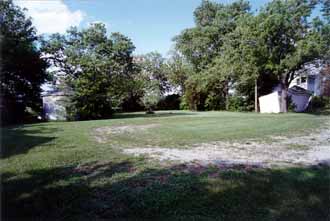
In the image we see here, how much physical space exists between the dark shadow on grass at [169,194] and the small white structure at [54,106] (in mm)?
14042

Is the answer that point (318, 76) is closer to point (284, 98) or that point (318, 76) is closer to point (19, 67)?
point (284, 98)

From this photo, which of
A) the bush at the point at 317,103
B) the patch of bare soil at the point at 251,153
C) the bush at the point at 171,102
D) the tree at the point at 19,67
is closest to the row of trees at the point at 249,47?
the bush at the point at 171,102

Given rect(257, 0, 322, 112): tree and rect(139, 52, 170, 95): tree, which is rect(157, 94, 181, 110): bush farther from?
rect(257, 0, 322, 112): tree

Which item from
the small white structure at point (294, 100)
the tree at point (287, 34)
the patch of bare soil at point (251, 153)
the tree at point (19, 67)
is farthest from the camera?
the small white structure at point (294, 100)

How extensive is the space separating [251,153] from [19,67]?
56.1 ft

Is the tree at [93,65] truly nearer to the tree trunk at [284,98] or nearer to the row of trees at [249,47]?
the row of trees at [249,47]

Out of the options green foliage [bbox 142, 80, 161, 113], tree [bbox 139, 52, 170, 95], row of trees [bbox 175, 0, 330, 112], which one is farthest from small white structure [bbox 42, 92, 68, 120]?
tree [bbox 139, 52, 170, 95]

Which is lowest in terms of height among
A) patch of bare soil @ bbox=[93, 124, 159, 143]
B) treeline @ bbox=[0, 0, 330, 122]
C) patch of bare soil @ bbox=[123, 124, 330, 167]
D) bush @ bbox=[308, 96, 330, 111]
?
patch of bare soil @ bbox=[123, 124, 330, 167]

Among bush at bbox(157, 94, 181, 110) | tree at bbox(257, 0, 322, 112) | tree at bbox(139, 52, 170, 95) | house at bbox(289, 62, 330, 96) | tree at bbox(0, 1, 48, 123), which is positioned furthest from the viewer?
tree at bbox(139, 52, 170, 95)

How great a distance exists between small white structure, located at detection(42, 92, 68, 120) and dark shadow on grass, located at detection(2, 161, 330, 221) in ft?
46.1

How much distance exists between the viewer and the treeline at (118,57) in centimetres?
1530

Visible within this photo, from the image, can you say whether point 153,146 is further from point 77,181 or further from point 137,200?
point 137,200

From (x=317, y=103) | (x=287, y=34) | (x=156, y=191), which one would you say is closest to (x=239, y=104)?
(x=317, y=103)

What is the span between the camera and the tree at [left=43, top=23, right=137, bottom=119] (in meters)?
16.2
